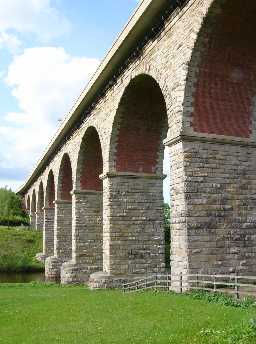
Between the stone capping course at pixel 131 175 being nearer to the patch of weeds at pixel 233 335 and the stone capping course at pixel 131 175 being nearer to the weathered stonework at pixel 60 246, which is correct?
the patch of weeds at pixel 233 335

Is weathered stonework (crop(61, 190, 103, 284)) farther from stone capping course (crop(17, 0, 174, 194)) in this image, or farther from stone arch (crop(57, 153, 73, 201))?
stone arch (crop(57, 153, 73, 201))

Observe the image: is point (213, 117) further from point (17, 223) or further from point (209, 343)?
point (17, 223)

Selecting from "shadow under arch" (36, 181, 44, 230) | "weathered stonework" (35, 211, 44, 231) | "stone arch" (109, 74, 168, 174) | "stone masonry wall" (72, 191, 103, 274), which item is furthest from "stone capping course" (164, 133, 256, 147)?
"weathered stonework" (35, 211, 44, 231)

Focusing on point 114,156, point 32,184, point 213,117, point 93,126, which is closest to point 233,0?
point 213,117

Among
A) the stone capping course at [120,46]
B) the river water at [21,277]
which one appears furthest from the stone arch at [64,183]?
the stone capping course at [120,46]

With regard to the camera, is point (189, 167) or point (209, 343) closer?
point (209, 343)

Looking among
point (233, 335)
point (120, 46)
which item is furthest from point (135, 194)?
point (233, 335)

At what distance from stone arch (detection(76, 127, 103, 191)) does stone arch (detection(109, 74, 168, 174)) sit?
20.7ft

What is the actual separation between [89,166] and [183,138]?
14.5 metres

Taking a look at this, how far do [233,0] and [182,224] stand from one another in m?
5.77

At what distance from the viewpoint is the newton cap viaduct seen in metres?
13.0

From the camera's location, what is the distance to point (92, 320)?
10.6 metres

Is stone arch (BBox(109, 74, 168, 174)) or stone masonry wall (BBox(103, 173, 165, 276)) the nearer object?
stone arch (BBox(109, 74, 168, 174))

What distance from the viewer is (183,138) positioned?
13219 mm
